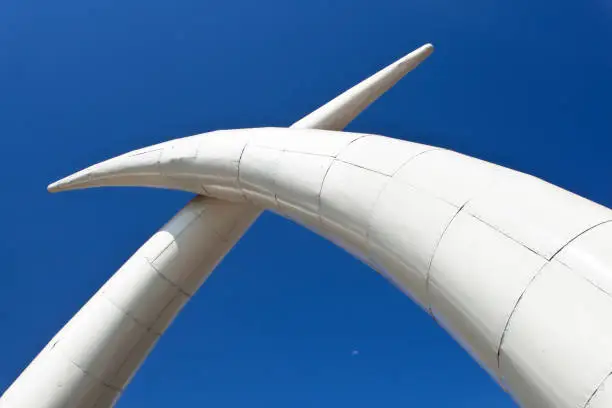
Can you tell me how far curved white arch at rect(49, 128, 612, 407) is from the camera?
134 inches

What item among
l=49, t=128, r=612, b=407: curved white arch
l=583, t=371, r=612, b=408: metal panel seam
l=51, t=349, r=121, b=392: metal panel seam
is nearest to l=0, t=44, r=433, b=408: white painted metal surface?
l=51, t=349, r=121, b=392: metal panel seam

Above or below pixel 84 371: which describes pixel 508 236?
above

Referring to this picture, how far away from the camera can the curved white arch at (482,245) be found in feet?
11.2

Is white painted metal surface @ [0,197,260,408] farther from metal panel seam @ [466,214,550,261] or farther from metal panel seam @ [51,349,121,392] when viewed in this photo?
metal panel seam @ [466,214,550,261]

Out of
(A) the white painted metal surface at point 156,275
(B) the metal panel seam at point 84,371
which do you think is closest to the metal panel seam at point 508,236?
(A) the white painted metal surface at point 156,275

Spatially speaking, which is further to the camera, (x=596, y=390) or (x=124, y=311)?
(x=124, y=311)

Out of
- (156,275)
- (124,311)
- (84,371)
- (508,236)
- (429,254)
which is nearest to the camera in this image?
(508,236)

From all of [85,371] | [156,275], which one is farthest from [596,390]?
[85,371]

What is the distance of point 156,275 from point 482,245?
7.91 metres

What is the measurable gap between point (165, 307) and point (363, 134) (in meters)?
6.46

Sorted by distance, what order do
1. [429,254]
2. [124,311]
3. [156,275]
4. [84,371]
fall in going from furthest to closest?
[156,275]
[124,311]
[84,371]
[429,254]

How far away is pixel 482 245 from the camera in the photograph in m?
4.16

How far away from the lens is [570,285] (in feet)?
11.6

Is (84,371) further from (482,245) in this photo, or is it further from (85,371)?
(482,245)
